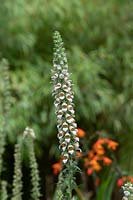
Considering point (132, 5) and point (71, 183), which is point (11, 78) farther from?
point (71, 183)

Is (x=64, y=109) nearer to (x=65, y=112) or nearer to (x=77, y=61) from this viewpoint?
(x=65, y=112)

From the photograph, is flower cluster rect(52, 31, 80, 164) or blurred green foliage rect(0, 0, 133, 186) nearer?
flower cluster rect(52, 31, 80, 164)

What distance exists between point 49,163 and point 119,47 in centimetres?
144

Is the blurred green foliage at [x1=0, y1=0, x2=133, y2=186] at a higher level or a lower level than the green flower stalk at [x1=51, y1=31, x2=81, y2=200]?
higher

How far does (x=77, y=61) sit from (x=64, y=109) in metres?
3.19

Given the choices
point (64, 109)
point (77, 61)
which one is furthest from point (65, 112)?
point (77, 61)

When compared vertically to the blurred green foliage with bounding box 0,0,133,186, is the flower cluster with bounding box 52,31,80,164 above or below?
below

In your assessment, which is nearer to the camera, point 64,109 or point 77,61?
point 64,109

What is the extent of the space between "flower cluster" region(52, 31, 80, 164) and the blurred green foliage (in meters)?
2.53

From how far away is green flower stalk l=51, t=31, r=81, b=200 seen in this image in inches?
91.0

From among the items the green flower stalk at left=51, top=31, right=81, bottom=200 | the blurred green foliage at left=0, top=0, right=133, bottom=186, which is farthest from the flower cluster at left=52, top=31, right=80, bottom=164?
the blurred green foliage at left=0, top=0, right=133, bottom=186

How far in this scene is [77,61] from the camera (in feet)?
17.9

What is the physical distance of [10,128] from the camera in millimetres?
4777

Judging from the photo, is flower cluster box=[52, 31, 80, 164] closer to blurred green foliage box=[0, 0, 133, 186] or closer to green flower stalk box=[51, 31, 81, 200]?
green flower stalk box=[51, 31, 81, 200]
